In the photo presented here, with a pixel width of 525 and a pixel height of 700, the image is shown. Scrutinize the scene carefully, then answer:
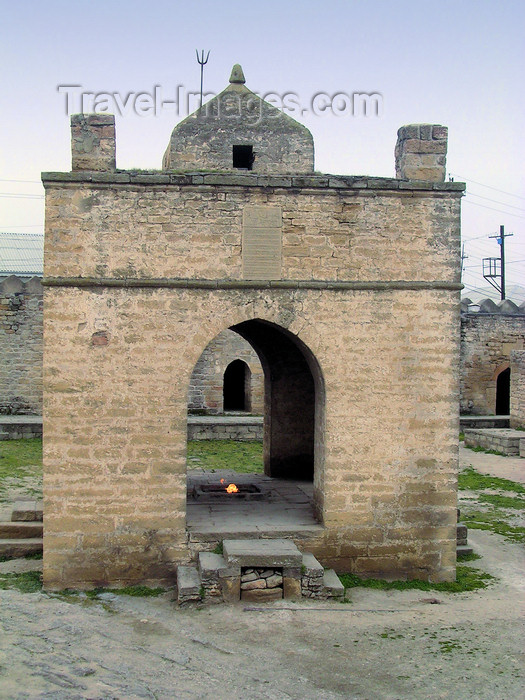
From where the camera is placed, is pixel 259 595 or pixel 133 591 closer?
pixel 259 595

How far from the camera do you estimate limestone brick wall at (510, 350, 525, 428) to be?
21172 millimetres

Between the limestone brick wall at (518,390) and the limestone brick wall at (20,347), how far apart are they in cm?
1334

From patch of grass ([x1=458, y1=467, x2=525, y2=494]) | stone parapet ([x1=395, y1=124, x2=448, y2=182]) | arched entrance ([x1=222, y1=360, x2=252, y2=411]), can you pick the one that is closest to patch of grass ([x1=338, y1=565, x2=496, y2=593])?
stone parapet ([x1=395, y1=124, x2=448, y2=182])

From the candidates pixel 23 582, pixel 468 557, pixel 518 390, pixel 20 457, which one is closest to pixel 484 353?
pixel 518 390

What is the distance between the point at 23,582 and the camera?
788cm

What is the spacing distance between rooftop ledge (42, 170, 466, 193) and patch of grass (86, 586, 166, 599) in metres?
4.23

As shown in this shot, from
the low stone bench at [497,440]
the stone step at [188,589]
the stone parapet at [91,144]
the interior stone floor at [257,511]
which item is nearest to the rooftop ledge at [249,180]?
the stone parapet at [91,144]

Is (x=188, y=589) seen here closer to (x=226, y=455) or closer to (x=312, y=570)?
(x=312, y=570)

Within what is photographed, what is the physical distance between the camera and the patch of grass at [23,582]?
25.2ft

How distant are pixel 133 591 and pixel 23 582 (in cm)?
122

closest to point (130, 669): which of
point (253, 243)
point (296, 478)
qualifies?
point (253, 243)

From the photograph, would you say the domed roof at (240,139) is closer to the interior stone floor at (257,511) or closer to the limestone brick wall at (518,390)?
the interior stone floor at (257,511)

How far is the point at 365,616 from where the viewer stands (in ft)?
23.4

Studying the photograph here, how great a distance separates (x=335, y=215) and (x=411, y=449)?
269 centimetres
